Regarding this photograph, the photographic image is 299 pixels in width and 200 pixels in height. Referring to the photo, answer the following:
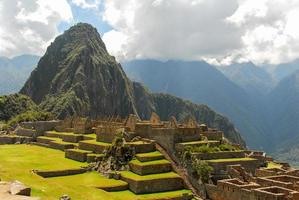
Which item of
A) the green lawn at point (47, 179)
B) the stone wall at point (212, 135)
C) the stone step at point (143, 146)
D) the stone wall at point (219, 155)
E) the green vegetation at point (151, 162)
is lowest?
the green lawn at point (47, 179)

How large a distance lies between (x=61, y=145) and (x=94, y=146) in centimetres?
833

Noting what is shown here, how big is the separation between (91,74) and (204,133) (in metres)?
147

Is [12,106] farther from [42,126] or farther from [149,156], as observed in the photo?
[149,156]

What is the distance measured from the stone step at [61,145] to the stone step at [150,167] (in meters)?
12.9

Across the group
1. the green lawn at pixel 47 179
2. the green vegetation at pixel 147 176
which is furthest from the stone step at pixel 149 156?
the green lawn at pixel 47 179

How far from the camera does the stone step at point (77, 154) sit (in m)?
43.5

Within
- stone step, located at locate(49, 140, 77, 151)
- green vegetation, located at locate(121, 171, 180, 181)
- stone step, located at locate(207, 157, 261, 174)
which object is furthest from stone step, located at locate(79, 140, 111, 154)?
Answer: stone step, located at locate(207, 157, 261, 174)

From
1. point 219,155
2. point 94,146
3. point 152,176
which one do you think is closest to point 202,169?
point 219,155

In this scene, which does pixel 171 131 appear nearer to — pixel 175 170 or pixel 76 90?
pixel 175 170

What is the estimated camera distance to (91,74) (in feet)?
618

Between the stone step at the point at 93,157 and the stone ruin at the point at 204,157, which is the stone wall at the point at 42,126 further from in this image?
the stone step at the point at 93,157

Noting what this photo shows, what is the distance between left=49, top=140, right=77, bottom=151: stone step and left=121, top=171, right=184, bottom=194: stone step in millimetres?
13510

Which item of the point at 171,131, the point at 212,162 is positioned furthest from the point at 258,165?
the point at 171,131

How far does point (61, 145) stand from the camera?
51438 millimetres
